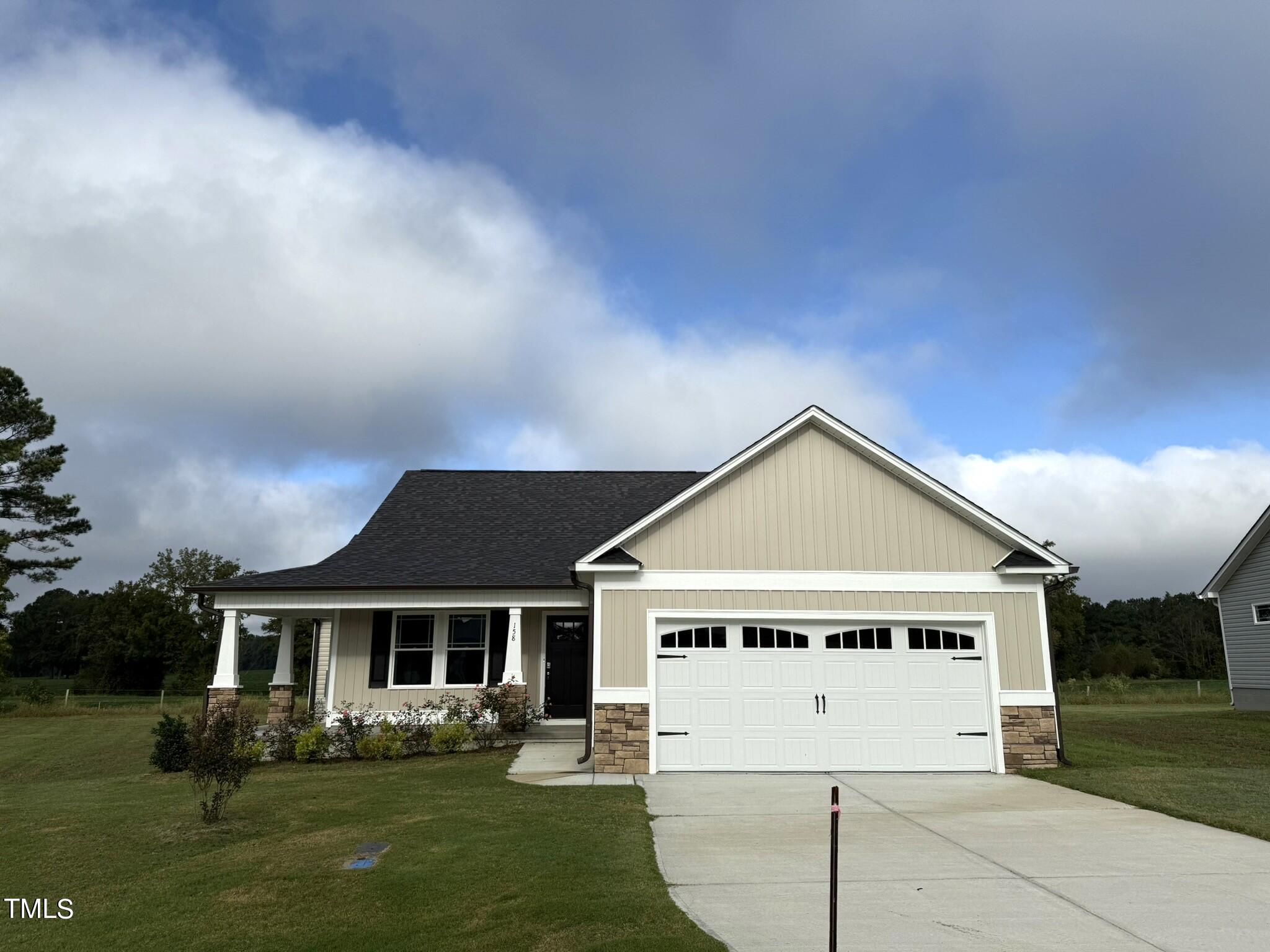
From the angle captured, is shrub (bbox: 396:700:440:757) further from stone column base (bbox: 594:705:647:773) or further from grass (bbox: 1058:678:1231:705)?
grass (bbox: 1058:678:1231:705)

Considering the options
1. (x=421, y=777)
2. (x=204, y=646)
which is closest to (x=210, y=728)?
(x=421, y=777)

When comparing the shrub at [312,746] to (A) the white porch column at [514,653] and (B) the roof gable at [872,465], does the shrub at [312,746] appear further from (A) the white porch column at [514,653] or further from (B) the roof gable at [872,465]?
(B) the roof gable at [872,465]

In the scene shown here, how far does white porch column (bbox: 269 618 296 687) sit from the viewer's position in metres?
19.3

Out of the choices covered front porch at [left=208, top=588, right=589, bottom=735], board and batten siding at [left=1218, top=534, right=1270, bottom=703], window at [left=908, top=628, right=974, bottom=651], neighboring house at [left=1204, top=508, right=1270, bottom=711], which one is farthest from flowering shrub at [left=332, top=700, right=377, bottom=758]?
board and batten siding at [left=1218, top=534, right=1270, bottom=703]

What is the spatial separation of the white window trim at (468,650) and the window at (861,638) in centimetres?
776

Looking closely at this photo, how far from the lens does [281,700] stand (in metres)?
19.0

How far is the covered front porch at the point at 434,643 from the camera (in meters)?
16.5

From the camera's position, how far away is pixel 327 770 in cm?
1361

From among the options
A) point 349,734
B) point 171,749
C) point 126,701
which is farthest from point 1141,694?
point 126,701

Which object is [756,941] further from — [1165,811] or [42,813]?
[42,813]

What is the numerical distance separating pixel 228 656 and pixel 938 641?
13.0m

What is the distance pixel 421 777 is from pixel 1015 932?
9.10m

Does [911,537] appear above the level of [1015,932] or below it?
above

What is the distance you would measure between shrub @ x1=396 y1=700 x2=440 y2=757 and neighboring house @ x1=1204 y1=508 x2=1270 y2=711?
23192 millimetres
